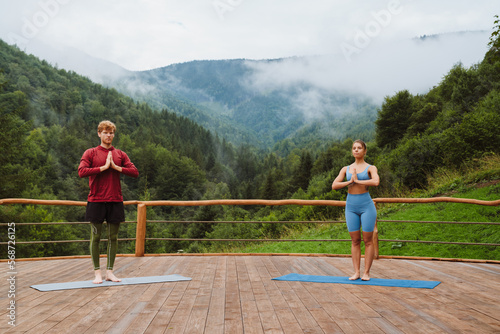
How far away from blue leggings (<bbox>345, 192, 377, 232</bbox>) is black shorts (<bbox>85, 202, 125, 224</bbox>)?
2.25 meters

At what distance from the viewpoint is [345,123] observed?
14912 cm

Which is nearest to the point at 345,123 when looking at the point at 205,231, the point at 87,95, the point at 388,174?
the point at 87,95

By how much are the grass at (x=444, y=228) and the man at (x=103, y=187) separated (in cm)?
692

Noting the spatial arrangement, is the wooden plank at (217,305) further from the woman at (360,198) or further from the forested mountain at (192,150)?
the forested mountain at (192,150)

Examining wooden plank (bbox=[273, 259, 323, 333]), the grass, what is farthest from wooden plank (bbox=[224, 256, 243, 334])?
the grass

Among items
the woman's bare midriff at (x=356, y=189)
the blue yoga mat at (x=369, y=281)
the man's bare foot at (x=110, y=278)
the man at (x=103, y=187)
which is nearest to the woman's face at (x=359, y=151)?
the woman's bare midriff at (x=356, y=189)

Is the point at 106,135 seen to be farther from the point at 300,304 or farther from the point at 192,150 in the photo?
the point at 192,150

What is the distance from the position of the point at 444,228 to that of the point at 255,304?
9280 mm

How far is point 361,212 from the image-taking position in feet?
13.6

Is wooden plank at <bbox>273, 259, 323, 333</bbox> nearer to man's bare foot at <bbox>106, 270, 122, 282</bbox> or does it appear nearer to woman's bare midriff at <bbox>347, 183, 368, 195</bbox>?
woman's bare midriff at <bbox>347, 183, 368, 195</bbox>

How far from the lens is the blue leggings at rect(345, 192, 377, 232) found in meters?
4.08

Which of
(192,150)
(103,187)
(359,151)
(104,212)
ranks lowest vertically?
(104,212)

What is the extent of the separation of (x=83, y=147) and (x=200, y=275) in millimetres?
73957

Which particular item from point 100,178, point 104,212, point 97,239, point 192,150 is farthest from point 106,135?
point 192,150
